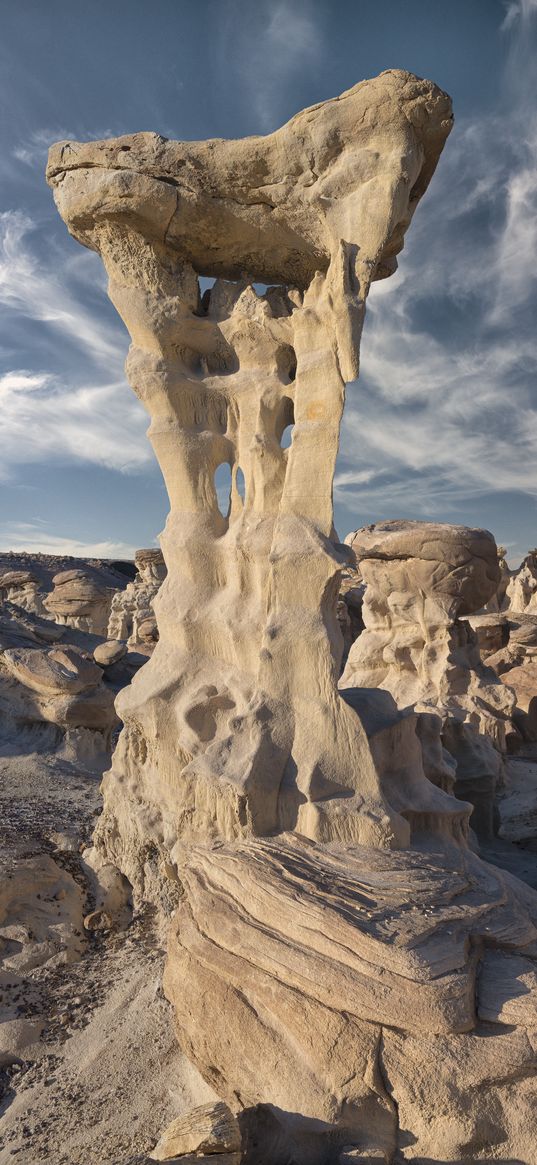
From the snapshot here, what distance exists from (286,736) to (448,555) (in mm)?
6262

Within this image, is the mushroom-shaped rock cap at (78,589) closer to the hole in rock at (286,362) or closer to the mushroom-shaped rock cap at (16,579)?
the mushroom-shaped rock cap at (16,579)

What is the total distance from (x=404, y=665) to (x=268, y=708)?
672 cm

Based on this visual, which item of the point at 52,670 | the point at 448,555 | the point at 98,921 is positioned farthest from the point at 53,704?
the point at 448,555

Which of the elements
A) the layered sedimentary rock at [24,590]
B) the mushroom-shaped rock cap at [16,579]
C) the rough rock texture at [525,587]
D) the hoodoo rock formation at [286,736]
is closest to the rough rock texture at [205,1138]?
the hoodoo rock formation at [286,736]

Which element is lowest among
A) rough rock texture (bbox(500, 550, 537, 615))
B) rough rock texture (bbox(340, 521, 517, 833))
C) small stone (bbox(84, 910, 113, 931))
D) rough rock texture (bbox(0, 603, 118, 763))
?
small stone (bbox(84, 910, 113, 931))

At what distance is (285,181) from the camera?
16.7 ft

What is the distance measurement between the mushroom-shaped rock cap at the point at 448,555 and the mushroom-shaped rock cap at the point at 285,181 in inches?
208

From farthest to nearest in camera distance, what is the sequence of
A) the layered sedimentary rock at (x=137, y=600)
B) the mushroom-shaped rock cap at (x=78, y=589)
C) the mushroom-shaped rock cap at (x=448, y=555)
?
1. the mushroom-shaped rock cap at (x=78, y=589)
2. the layered sedimentary rock at (x=137, y=600)
3. the mushroom-shaped rock cap at (x=448, y=555)

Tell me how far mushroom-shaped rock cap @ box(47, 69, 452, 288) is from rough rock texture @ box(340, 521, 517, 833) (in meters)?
5.42

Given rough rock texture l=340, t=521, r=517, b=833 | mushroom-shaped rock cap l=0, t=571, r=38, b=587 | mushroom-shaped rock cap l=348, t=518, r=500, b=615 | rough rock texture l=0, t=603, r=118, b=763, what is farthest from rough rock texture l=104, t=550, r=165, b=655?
mushroom-shaped rock cap l=348, t=518, r=500, b=615

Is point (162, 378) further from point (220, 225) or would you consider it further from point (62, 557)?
point (62, 557)

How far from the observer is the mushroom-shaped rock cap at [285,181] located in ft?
15.4

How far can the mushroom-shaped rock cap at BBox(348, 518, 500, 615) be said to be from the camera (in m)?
10.2

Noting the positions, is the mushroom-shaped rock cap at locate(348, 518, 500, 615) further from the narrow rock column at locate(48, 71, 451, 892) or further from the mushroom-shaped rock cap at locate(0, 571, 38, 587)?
the mushroom-shaped rock cap at locate(0, 571, 38, 587)
